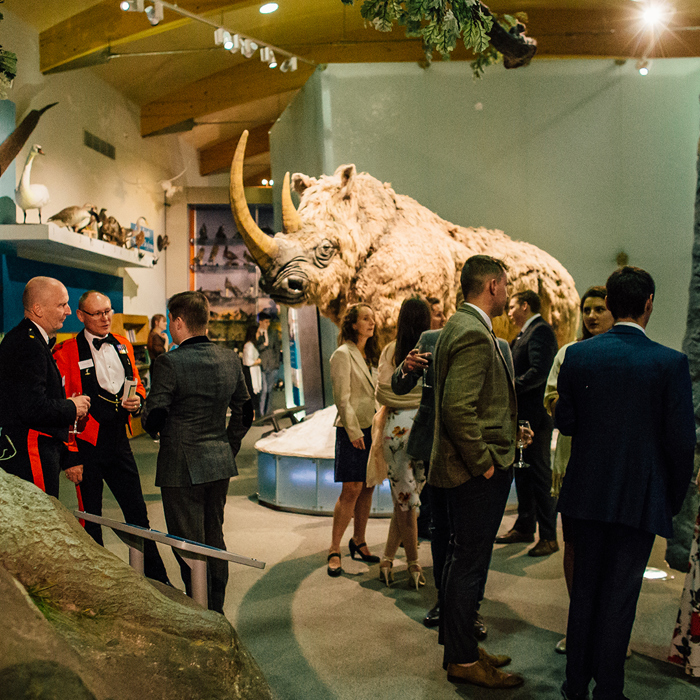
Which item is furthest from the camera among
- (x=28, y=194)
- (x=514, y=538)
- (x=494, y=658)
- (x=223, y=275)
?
(x=223, y=275)

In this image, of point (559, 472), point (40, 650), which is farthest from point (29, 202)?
point (40, 650)

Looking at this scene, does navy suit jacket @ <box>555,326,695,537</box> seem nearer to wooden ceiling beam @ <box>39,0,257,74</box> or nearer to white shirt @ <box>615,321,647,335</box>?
white shirt @ <box>615,321,647,335</box>

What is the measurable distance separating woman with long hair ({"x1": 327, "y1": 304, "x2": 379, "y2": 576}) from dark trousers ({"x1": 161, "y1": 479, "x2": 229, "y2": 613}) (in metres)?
0.99

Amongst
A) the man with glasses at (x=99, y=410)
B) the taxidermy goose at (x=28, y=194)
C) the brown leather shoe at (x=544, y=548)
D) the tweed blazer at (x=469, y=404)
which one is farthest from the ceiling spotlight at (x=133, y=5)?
the brown leather shoe at (x=544, y=548)

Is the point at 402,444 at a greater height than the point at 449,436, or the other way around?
the point at 449,436

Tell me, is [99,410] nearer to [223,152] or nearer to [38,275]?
[38,275]

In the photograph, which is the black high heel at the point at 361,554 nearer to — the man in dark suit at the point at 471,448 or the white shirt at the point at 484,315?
the man in dark suit at the point at 471,448

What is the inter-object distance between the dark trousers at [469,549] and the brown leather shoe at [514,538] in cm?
186

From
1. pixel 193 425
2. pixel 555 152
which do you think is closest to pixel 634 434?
pixel 193 425

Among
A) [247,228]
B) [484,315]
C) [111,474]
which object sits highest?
[247,228]

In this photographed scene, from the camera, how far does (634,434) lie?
2.09 metres

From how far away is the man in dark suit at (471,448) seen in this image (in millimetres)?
2275

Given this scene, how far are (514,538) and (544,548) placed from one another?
0.29 m

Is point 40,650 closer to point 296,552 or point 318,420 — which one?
point 296,552
